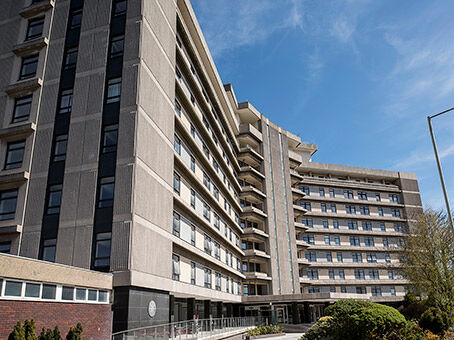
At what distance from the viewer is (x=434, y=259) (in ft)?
127

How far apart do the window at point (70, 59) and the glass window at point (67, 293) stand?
16827 mm

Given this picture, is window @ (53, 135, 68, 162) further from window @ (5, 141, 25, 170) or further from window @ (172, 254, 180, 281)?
window @ (172, 254, 180, 281)

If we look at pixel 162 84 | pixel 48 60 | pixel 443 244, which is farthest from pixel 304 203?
pixel 48 60

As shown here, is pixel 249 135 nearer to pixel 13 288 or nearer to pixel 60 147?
pixel 60 147

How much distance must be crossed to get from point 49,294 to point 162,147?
13.4 m

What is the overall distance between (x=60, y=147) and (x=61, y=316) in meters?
12.8

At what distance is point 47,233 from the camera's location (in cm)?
2514

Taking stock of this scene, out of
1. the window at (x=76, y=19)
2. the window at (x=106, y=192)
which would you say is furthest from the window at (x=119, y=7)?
the window at (x=106, y=192)

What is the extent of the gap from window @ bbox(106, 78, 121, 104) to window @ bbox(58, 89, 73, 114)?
2894 millimetres

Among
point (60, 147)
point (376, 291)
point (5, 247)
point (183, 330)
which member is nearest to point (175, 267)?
Answer: point (183, 330)

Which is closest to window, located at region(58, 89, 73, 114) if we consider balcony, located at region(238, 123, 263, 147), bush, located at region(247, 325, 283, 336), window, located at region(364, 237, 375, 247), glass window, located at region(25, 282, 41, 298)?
glass window, located at region(25, 282, 41, 298)

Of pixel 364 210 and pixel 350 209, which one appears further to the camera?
pixel 364 210

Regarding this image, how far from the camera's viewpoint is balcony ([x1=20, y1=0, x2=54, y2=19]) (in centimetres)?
3138

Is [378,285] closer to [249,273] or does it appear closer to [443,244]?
[249,273]
